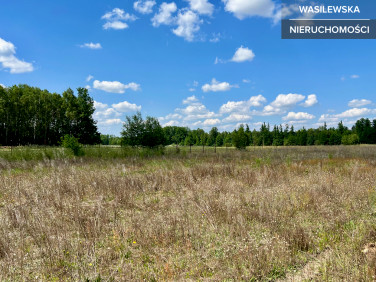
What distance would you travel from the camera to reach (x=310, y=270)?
3.33 m

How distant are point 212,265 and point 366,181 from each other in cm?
Answer: 843

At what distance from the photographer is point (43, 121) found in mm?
54031

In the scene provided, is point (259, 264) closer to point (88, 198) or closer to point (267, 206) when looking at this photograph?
point (267, 206)

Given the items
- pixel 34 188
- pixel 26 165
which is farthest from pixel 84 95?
pixel 34 188

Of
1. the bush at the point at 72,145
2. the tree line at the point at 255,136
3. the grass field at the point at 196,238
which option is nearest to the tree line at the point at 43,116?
the tree line at the point at 255,136

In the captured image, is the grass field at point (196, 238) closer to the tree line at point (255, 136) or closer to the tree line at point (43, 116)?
the tree line at point (255, 136)

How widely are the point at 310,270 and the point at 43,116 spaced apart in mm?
62835

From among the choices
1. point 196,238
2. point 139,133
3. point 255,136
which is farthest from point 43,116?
point 255,136

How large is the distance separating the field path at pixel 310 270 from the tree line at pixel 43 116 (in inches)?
2198

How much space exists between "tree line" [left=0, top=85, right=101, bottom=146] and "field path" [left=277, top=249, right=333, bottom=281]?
55.8 meters

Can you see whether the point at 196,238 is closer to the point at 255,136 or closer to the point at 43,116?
the point at 43,116

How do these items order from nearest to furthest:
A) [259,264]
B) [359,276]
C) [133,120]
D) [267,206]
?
[359,276] → [259,264] → [267,206] → [133,120]

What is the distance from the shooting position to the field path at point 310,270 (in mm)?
3137

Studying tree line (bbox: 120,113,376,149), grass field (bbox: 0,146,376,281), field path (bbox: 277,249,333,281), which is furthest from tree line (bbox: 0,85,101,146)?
field path (bbox: 277,249,333,281)
